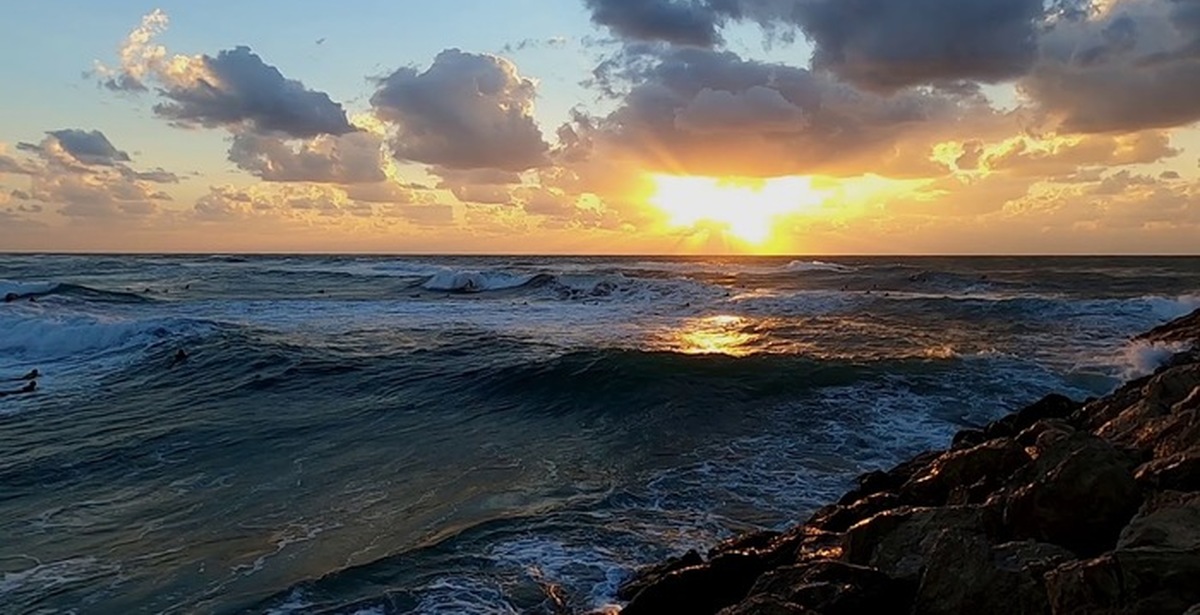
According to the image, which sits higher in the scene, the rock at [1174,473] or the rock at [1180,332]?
the rock at [1174,473]

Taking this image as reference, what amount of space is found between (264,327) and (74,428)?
1464cm

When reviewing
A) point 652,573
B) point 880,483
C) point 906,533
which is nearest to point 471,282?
point 880,483

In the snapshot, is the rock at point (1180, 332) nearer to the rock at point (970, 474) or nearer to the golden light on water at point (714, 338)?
the golden light on water at point (714, 338)

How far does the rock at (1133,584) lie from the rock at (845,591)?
39.5 inches

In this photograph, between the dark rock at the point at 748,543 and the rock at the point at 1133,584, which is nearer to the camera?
the rock at the point at 1133,584

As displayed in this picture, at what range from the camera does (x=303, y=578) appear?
7.61 m

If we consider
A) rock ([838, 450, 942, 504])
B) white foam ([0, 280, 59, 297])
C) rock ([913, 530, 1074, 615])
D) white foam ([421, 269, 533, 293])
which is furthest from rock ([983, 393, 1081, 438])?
white foam ([421, 269, 533, 293])

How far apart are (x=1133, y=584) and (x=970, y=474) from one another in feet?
9.95

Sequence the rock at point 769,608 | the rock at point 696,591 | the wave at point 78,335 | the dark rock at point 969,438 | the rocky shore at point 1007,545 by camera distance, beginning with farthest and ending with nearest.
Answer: the wave at point 78,335
the dark rock at point 969,438
the rock at point 696,591
the rock at point 769,608
the rocky shore at point 1007,545

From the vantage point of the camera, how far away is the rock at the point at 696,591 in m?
5.80

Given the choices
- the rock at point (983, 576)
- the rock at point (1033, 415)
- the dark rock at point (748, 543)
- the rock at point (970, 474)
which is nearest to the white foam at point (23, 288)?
the dark rock at point (748, 543)

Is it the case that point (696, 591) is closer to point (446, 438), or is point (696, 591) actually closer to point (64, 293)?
point (446, 438)

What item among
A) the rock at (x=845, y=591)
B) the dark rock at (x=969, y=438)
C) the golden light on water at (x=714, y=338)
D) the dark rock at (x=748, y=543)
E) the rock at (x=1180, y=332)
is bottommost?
the dark rock at (x=748, y=543)

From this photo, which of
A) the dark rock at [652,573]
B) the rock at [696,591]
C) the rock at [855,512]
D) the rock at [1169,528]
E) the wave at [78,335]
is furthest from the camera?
the wave at [78,335]
